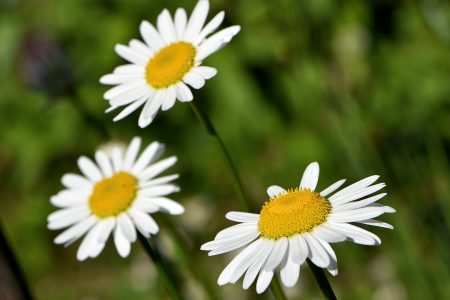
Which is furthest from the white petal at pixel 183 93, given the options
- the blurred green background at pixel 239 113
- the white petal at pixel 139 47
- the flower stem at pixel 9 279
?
the blurred green background at pixel 239 113

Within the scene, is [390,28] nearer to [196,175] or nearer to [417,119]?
[417,119]

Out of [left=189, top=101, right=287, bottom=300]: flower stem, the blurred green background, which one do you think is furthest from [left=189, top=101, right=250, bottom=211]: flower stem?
the blurred green background

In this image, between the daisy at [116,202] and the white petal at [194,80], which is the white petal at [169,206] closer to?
the daisy at [116,202]

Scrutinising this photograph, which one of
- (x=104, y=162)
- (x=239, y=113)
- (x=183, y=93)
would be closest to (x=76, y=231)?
(x=104, y=162)

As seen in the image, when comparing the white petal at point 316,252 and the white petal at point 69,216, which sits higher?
the white petal at point 69,216

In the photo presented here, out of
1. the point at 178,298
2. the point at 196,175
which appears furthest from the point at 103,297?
the point at 178,298

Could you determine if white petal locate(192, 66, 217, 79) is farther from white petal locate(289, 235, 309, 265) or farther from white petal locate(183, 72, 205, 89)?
white petal locate(289, 235, 309, 265)
